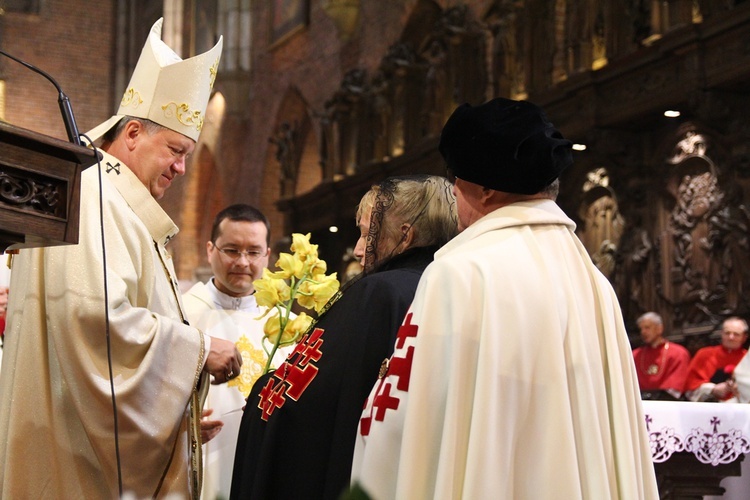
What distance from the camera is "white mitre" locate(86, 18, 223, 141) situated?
3.72 meters

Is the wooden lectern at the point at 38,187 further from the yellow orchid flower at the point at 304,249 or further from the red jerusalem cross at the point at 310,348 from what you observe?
the yellow orchid flower at the point at 304,249

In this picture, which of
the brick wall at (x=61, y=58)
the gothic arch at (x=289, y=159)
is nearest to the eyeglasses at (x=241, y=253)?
the gothic arch at (x=289, y=159)

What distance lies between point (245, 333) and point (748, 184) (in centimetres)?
572

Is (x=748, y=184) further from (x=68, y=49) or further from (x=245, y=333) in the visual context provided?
(x=68, y=49)

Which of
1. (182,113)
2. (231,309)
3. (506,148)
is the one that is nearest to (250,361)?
(231,309)

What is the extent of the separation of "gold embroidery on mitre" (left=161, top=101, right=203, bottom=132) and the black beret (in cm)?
132

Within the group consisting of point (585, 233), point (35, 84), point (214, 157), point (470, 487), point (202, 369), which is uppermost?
point (35, 84)

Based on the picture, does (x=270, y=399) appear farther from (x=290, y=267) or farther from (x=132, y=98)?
(x=132, y=98)

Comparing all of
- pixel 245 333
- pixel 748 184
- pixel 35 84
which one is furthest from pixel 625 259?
pixel 35 84

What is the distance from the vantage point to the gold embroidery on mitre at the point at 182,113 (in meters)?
3.72

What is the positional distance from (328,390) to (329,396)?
16mm

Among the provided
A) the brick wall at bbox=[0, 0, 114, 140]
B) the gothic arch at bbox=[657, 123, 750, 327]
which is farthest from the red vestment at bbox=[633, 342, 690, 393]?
the brick wall at bbox=[0, 0, 114, 140]

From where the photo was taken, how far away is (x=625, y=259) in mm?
10727

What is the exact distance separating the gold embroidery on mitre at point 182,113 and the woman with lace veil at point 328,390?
971 mm
